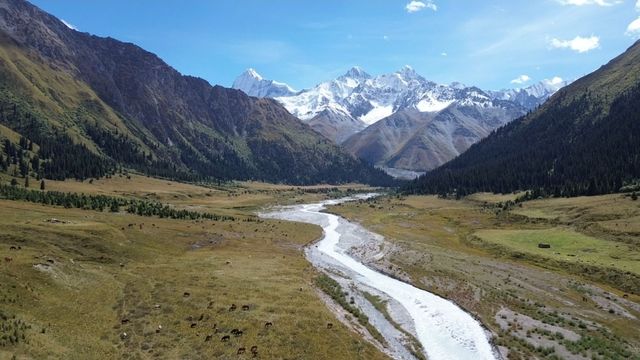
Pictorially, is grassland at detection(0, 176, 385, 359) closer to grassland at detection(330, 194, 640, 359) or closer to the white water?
the white water

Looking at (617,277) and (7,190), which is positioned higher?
(7,190)

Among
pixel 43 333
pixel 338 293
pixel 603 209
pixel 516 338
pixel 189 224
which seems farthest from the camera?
pixel 603 209

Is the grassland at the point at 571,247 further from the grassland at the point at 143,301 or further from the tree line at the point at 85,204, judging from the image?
the tree line at the point at 85,204

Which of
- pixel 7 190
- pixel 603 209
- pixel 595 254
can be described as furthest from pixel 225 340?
pixel 603 209

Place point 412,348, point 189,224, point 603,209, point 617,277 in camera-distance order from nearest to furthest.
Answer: point 412,348 → point 617,277 → point 189,224 → point 603,209

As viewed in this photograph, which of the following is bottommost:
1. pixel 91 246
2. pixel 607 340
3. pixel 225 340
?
pixel 607 340

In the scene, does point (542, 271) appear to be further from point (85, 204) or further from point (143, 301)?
point (85, 204)

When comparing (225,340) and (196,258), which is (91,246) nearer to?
(196,258)
